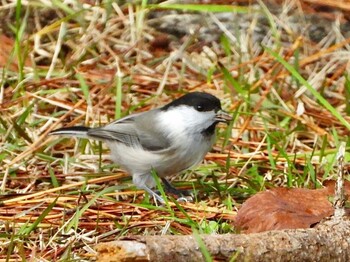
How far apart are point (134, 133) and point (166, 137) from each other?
0.14m

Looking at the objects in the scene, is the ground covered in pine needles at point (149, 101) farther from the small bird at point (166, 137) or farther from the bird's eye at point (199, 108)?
the bird's eye at point (199, 108)

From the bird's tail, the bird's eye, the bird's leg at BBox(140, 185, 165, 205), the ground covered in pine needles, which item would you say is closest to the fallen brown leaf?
the ground covered in pine needles

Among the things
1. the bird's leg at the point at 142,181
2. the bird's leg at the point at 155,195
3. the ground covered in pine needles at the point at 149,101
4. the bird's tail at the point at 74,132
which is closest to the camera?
the ground covered in pine needles at the point at 149,101

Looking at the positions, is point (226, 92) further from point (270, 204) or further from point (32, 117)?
point (270, 204)

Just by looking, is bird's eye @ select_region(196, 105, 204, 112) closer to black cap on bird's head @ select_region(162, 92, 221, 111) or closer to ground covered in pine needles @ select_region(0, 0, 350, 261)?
black cap on bird's head @ select_region(162, 92, 221, 111)

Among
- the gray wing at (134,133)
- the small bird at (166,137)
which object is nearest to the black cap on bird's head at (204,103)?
the small bird at (166,137)

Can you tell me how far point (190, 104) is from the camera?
10.7 ft

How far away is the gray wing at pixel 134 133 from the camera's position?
329cm

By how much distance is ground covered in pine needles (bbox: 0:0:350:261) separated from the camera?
9.29 feet

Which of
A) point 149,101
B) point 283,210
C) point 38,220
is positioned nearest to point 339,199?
point 283,210

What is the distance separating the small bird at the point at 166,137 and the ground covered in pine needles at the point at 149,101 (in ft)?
0.29

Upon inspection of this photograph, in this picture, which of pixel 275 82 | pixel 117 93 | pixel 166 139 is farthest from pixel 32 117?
pixel 275 82

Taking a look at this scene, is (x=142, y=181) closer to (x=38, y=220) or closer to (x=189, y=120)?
(x=189, y=120)

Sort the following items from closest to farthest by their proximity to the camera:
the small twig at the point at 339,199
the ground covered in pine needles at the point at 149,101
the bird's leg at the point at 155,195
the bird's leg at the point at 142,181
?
the small twig at the point at 339,199, the ground covered in pine needles at the point at 149,101, the bird's leg at the point at 155,195, the bird's leg at the point at 142,181
